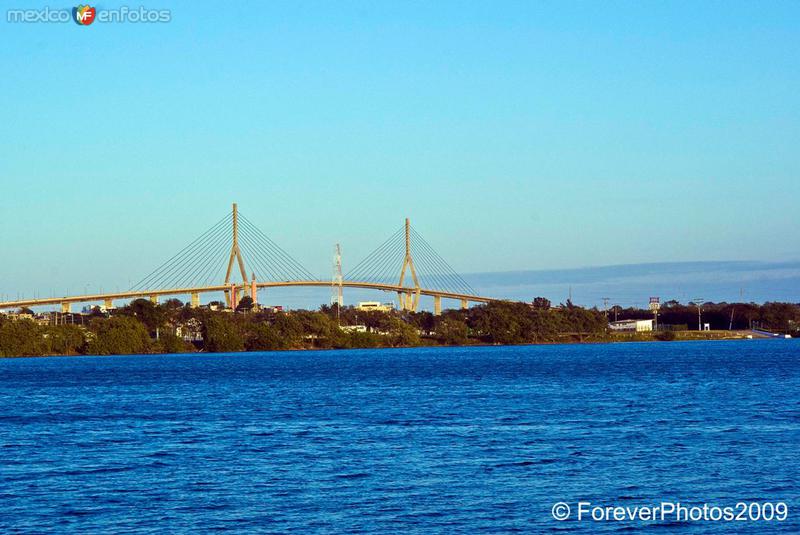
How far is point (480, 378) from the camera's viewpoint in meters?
62.5

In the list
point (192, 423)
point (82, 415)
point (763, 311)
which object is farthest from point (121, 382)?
point (763, 311)

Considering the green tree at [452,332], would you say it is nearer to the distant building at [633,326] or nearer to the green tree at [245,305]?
the green tree at [245,305]

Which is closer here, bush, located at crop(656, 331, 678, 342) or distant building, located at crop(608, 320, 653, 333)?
bush, located at crop(656, 331, 678, 342)

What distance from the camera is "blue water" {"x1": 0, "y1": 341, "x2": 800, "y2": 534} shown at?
61.9 feet

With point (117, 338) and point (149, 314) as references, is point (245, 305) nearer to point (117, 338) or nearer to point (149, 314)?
point (149, 314)

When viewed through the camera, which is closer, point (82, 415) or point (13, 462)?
point (13, 462)

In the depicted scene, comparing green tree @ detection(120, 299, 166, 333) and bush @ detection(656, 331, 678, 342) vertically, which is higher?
green tree @ detection(120, 299, 166, 333)

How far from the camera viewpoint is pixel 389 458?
25.2m

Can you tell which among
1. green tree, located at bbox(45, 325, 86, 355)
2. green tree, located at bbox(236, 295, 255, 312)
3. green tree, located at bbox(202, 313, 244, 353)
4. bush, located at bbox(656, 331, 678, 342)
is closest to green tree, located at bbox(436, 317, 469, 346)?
green tree, located at bbox(236, 295, 255, 312)

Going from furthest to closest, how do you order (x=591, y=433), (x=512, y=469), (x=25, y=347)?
1. (x=25, y=347)
2. (x=591, y=433)
3. (x=512, y=469)

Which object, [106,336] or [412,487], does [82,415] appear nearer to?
[412,487]

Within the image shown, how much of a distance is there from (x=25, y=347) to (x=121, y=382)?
53466 millimetres

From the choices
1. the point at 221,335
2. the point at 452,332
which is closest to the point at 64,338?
the point at 221,335

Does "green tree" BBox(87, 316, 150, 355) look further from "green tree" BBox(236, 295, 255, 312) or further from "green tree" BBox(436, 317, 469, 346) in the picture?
"green tree" BBox(436, 317, 469, 346)
